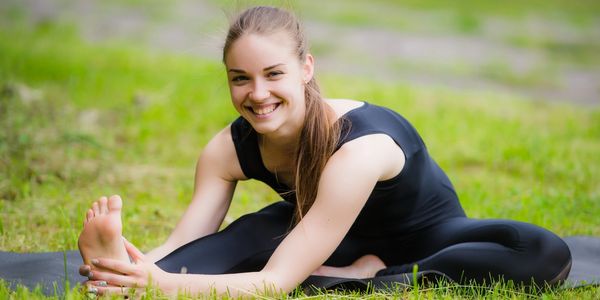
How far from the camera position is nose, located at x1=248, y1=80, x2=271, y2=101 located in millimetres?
2744

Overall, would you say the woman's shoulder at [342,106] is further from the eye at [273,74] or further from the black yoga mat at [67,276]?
the black yoga mat at [67,276]

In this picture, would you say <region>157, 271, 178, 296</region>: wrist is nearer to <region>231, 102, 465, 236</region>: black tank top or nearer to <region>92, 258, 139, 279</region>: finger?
<region>92, 258, 139, 279</region>: finger

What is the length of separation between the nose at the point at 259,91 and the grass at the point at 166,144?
0.47 m

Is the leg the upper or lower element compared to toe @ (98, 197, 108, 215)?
lower

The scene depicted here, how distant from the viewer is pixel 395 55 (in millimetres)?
10586

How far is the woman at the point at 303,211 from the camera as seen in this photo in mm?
2686

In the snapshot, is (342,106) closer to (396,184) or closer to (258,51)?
(396,184)

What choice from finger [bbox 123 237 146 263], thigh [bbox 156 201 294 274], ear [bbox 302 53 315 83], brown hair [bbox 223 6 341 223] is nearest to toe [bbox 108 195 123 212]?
finger [bbox 123 237 146 263]

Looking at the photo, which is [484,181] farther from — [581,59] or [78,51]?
[581,59]

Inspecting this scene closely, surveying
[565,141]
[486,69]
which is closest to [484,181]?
[565,141]

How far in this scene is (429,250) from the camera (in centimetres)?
318

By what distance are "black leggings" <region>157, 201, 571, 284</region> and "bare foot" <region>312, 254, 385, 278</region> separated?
0.13 ft

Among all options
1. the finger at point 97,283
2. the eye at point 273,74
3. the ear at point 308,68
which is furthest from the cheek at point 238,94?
the finger at point 97,283

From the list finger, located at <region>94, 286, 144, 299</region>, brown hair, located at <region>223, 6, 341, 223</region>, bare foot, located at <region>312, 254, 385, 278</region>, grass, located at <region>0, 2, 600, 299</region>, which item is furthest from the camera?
A: grass, located at <region>0, 2, 600, 299</region>
